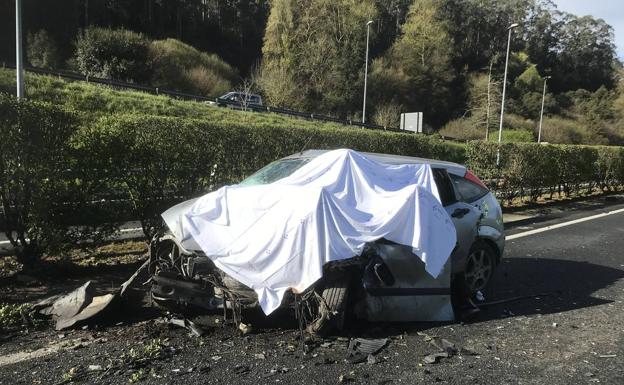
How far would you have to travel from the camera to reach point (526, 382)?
3.76 m

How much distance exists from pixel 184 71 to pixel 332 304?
42.3m

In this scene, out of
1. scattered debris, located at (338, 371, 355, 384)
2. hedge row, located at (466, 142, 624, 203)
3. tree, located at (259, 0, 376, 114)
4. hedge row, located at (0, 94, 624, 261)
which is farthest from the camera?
tree, located at (259, 0, 376, 114)

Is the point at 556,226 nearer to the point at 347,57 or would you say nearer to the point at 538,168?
the point at 538,168

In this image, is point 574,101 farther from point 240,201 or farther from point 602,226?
point 240,201

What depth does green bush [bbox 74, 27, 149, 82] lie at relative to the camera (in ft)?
131

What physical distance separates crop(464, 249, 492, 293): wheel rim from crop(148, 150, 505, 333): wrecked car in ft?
3.12

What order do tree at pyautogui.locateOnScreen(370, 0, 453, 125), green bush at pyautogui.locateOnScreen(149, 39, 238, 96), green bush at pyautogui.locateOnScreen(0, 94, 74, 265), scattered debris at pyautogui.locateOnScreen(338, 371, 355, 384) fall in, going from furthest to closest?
1. tree at pyautogui.locateOnScreen(370, 0, 453, 125)
2. green bush at pyautogui.locateOnScreen(149, 39, 238, 96)
3. green bush at pyautogui.locateOnScreen(0, 94, 74, 265)
4. scattered debris at pyautogui.locateOnScreen(338, 371, 355, 384)

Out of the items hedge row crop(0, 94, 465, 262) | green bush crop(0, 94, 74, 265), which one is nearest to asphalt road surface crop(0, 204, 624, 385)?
green bush crop(0, 94, 74, 265)

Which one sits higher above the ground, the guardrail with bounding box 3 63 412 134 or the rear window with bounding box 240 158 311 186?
the guardrail with bounding box 3 63 412 134

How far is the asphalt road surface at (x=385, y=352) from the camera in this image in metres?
3.72

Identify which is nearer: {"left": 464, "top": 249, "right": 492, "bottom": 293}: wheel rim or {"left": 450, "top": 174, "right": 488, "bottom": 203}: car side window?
{"left": 464, "top": 249, "right": 492, "bottom": 293}: wheel rim

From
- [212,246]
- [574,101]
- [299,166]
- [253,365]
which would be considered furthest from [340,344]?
[574,101]

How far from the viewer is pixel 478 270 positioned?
586 cm

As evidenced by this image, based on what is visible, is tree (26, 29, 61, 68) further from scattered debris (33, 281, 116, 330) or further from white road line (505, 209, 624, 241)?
scattered debris (33, 281, 116, 330)
